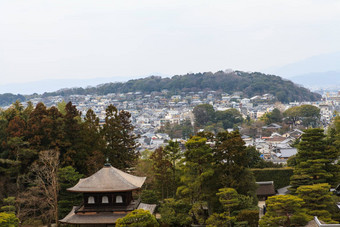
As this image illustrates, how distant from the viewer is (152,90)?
541 feet

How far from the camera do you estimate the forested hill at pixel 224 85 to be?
136 metres

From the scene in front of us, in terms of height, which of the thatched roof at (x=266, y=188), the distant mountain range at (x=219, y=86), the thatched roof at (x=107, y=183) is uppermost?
the distant mountain range at (x=219, y=86)

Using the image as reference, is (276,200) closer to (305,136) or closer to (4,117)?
(305,136)

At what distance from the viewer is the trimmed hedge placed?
26047 millimetres

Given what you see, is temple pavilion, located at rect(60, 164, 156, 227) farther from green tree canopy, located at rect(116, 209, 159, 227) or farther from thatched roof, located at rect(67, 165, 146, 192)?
green tree canopy, located at rect(116, 209, 159, 227)

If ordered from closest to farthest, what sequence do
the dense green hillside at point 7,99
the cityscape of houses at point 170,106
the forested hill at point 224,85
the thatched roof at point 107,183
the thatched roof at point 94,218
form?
the thatched roof at point 94,218 → the thatched roof at point 107,183 → the cityscape of houses at point 170,106 → the forested hill at point 224,85 → the dense green hillside at point 7,99

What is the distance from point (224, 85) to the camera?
6230 inches

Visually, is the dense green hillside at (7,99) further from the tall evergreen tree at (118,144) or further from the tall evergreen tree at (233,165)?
the tall evergreen tree at (233,165)

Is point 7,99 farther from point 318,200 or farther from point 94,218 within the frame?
point 318,200

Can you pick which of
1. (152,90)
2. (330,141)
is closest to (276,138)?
(330,141)

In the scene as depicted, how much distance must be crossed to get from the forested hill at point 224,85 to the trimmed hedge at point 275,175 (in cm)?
10551

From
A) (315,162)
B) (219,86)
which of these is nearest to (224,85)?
(219,86)

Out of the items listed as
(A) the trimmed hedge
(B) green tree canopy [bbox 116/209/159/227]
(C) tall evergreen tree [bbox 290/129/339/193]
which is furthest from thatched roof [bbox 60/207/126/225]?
(A) the trimmed hedge

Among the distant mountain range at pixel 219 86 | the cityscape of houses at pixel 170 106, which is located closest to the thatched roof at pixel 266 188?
the cityscape of houses at pixel 170 106
